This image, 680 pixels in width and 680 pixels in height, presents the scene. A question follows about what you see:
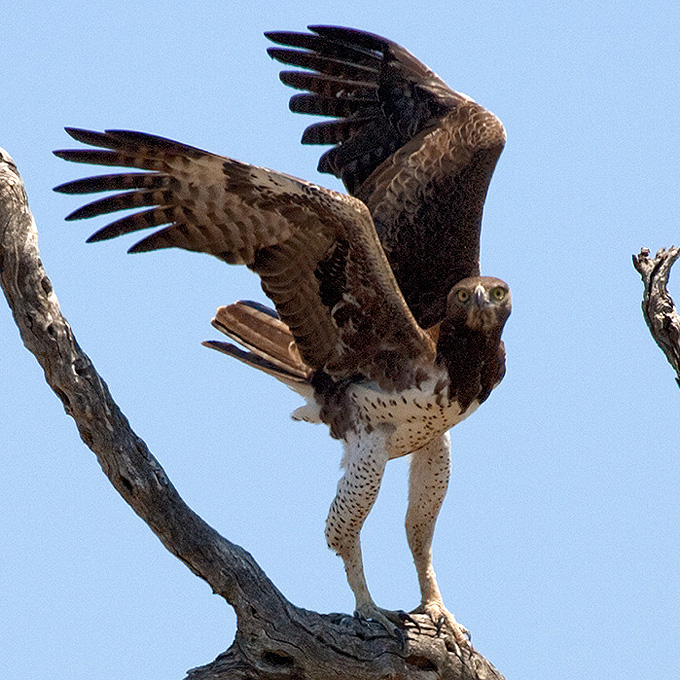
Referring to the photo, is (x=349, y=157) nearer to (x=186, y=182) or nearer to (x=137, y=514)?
(x=186, y=182)

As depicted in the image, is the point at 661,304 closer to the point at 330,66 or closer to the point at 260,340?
the point at 260,340

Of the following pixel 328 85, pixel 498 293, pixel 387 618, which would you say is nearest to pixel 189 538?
pixel 387 618

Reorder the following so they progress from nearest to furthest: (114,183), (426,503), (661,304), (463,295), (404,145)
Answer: (661,304), (114,183), (463,295), (426,503), (404,145)

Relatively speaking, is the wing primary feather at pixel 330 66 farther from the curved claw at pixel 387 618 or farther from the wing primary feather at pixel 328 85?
the curved claw at pixel 387 618

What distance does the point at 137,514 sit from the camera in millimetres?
7637

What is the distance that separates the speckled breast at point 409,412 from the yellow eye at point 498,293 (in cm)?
55

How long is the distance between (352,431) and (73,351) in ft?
6.49

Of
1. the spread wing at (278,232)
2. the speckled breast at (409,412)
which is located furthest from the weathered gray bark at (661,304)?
the spread wing at (278,232)

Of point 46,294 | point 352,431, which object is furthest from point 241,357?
point 46,294

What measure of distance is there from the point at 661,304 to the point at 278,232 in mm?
2123

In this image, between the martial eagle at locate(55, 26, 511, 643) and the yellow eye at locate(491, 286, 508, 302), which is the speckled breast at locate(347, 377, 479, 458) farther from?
the yellow eye at locate(491, 286, 508, 302)

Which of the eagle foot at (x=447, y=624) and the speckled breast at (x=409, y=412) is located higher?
the speckled breast at (x=409, y=412)

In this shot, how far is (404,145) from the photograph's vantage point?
9789 mm

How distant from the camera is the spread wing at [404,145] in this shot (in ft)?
30.9
